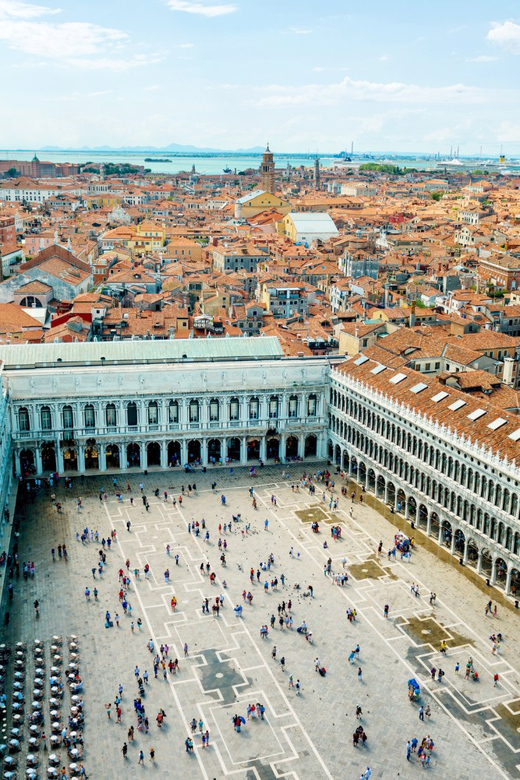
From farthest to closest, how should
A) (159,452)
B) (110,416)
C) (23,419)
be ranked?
1. (159,452)
2. (110,416)
3. (23,419)

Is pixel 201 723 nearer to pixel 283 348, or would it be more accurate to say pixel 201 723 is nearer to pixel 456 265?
pixel 283 348

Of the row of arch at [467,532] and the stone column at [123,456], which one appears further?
the stone column at [123,456]

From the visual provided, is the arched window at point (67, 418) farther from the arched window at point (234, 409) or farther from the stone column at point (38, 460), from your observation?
the arched window at point (234, 409)

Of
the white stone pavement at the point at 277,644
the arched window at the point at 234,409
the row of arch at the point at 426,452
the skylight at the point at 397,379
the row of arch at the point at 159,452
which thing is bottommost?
the white stone pavement at the point at 277,644

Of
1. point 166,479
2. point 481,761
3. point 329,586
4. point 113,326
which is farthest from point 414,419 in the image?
point 113,326

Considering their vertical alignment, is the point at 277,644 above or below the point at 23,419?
below

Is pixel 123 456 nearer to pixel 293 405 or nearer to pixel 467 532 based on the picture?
pixel 293 405

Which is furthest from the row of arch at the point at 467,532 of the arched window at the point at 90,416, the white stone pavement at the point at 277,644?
the arched window at the point at 90,416

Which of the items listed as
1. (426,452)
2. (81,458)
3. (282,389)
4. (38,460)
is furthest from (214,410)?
(426,452)
